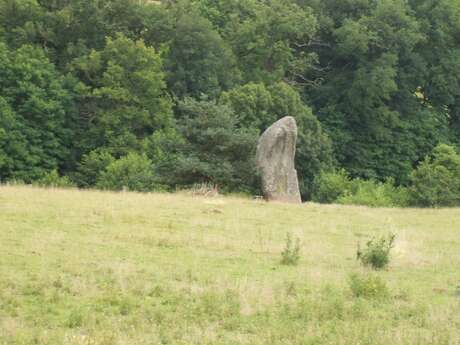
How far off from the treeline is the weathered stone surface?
8.01 metres

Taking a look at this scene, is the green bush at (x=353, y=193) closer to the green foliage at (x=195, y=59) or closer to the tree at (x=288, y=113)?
the tree at (x=288, y=113)

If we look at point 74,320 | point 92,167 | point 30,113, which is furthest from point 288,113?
point 74,320

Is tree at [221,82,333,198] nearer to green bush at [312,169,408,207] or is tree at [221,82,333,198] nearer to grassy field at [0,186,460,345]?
green bush at [312,169,408,207]

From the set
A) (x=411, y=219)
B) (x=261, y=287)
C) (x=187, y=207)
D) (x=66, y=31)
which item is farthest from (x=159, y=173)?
(x=66, y=31)

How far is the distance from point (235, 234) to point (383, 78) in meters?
36.8

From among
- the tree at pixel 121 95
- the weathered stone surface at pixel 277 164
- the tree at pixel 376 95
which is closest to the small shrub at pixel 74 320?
the weathered stone surface at pixel 277 164

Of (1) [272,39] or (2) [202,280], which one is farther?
(1) [272,39]

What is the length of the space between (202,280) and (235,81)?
42877 millimetres

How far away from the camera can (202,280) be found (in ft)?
44.4

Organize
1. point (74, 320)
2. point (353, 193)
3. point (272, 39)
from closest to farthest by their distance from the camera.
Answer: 1. point (74, 320)
2. point (353, 193)
3. point (272, 39)

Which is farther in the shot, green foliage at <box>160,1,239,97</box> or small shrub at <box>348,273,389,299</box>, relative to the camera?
green foliage at <box>160,1,239,97</box>

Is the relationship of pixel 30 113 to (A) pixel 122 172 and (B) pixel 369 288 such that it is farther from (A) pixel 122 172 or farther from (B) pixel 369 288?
(B) pixel 369 288

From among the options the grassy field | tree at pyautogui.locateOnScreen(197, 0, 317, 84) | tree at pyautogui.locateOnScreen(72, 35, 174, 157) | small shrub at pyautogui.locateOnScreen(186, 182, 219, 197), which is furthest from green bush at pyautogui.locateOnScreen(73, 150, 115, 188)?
the grassy field

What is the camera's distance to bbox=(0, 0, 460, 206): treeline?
157 ft
